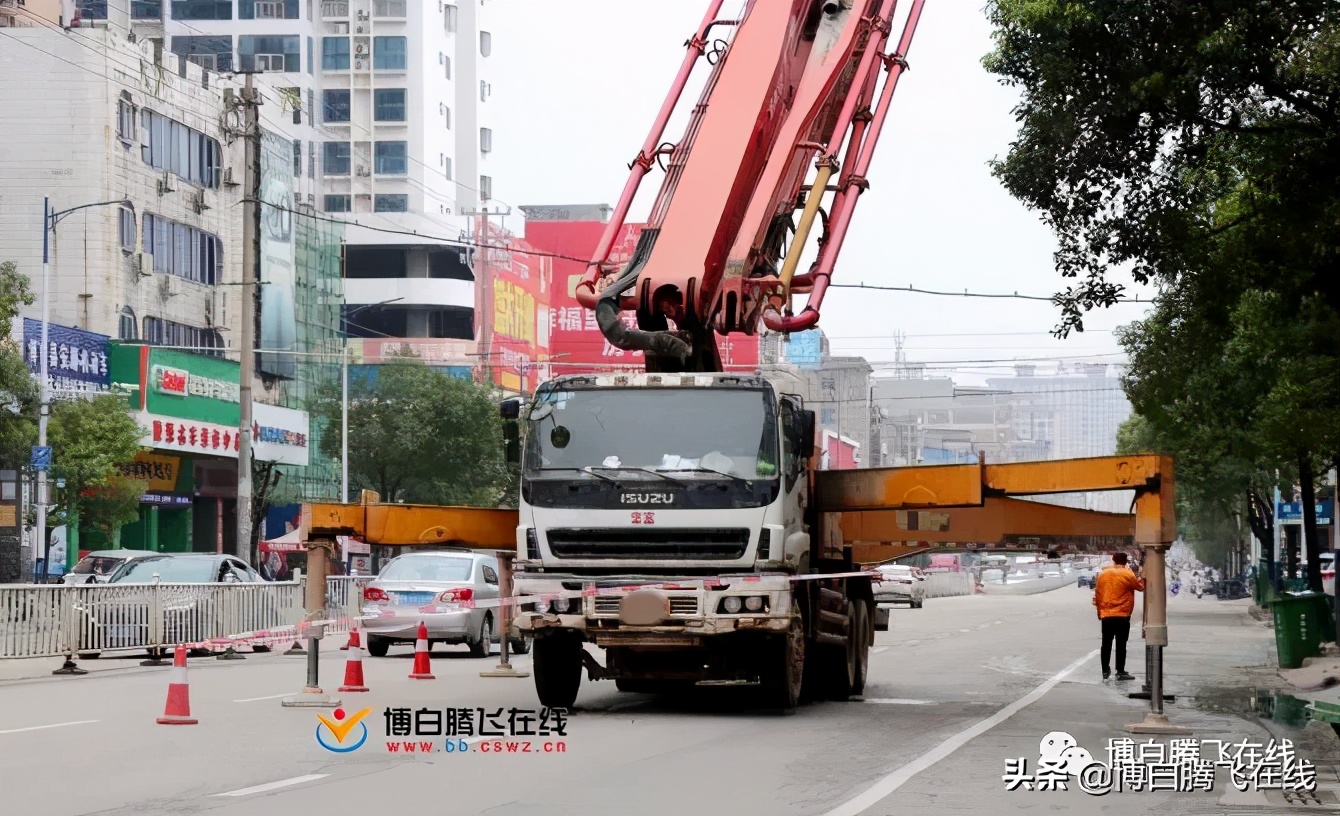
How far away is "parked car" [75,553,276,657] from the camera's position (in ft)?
82.2

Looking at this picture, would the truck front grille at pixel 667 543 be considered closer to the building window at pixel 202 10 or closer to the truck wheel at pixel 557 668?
the truck wheel at pixel 557 668

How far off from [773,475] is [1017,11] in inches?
219

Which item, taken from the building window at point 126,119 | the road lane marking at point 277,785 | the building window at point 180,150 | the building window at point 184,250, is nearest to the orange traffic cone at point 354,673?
the road lane marking at point 277,785

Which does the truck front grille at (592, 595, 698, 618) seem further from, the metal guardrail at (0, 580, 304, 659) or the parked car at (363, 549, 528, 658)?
the parked car at (363, 549, 528, 658)

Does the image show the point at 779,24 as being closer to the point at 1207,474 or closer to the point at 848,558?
the point at 848,558

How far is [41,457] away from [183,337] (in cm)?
1657

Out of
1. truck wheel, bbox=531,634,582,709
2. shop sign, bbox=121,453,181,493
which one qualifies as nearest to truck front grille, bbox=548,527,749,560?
truck wheel, bbox=531,634,582,709

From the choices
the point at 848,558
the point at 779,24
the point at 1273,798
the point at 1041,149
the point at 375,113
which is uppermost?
the point at 375,113

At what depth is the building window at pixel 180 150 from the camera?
5691 cm

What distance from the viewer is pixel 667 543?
52.1 ft

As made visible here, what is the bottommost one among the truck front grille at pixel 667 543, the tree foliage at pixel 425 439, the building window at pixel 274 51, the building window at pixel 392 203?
the truck front grille at pixel 667 543

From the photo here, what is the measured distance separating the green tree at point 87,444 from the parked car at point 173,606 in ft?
48.3

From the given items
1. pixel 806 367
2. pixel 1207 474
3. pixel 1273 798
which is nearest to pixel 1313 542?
pixel 1207 474

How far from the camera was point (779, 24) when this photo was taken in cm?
1931
